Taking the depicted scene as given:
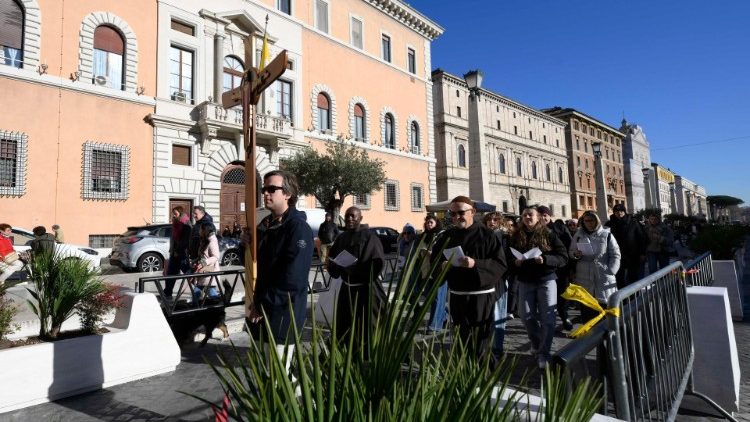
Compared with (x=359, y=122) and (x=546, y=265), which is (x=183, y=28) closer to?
(x=359, y=122)

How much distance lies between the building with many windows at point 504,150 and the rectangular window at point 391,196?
6084mm

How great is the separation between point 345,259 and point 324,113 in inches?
868

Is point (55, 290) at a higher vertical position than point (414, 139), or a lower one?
lower

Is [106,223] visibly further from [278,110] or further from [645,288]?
[645,288]

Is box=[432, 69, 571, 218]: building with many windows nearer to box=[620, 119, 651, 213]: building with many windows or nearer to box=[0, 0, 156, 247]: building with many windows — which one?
box=[0, 0, 156, 247]: building with many windows

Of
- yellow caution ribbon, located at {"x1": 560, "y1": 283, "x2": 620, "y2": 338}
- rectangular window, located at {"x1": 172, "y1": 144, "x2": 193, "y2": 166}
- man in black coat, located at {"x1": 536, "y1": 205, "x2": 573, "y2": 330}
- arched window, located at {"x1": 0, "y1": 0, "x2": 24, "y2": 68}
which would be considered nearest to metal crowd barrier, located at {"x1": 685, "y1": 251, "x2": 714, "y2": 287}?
man in black coat, located at {"x1": 536, "y1": 205, "x2": 573, "y2": 330}

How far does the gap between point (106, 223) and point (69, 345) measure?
1426 centimetres

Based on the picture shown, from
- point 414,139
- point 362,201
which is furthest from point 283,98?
point 414,139

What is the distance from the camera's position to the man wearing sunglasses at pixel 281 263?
9.62 ft

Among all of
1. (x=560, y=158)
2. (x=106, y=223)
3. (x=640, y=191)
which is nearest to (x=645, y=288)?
(x=106, y=223)

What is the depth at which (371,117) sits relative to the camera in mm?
27906

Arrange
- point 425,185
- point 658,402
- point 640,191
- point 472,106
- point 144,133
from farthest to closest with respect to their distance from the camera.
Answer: point 640,191 < point 425,185 < point 144,133 < point 472,106 < point 658,402

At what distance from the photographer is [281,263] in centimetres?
301

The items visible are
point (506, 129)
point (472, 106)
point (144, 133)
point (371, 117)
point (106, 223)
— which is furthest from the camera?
point (506, 129)
